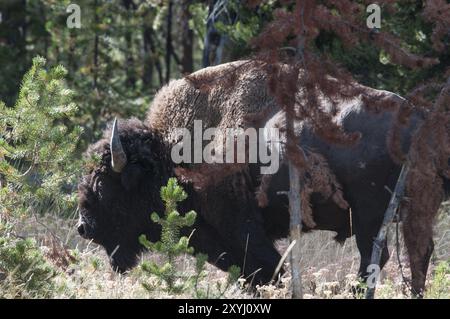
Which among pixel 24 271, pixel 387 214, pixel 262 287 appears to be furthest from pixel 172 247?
pixel 387 214

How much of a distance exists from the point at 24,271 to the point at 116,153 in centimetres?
154

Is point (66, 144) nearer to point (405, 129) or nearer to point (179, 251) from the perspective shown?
point (179, 251)

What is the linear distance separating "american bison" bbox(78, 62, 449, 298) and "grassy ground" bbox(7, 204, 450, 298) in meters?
0.26

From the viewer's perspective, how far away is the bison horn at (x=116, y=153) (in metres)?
7.43

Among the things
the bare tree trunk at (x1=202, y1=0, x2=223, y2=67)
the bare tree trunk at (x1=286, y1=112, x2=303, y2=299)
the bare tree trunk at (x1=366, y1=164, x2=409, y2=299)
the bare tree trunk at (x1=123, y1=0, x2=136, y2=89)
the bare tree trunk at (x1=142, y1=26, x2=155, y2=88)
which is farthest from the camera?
the bare tree trunk at (x1=142, y1=26, x2=155, y2=88)

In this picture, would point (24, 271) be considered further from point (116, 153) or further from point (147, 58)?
point (147, 58)

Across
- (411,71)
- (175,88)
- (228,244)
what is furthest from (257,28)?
(228,244)

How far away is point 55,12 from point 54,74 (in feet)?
23.9

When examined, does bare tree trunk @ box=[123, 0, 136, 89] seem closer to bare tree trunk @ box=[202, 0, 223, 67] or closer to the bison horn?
bare tree trunk @ box=[202, 0, 223, 67]

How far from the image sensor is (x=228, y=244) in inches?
302

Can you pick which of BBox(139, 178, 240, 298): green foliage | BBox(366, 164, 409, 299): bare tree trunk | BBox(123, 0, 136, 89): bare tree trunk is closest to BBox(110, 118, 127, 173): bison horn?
BBox(139, 178, 240, 298): green foliage

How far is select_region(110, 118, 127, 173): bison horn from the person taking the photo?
292 inches

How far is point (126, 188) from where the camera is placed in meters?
7.82

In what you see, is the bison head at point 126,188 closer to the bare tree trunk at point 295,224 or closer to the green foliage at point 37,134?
the green foliage at point 37,134
